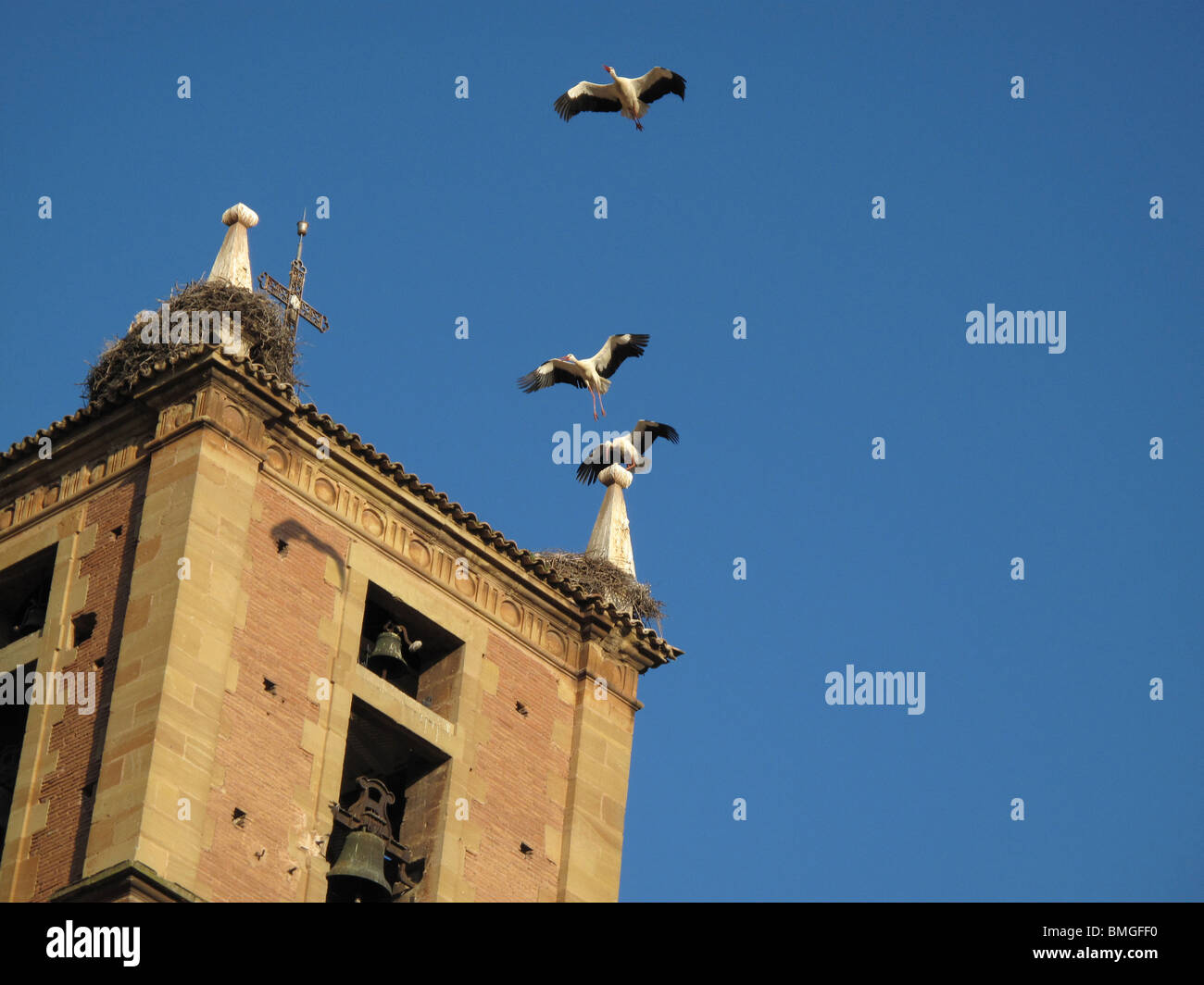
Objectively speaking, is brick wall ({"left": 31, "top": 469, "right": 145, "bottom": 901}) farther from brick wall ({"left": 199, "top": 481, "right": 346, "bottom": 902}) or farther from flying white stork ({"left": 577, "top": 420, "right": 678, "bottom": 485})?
flying white stork ({"left": 577, "top": 420, "right": 678, "bottom": 485})

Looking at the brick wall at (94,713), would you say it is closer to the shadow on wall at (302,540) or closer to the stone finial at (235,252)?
the shadow on wall at (302,540)

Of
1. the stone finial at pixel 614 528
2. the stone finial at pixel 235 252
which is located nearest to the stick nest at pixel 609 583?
the stone finial at pixel 614 528

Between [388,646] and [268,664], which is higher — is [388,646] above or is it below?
above

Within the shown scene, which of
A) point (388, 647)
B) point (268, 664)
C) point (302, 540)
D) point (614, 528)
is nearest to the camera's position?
point (268, 664)

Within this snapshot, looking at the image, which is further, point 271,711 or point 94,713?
point 271,711

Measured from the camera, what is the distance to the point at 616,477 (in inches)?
1711

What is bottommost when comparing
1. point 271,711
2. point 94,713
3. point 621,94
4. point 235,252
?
point 94,713

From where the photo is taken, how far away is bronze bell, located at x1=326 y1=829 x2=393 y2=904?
119 ft

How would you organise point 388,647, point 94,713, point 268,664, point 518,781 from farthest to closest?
1. point 518,781
2. point 388,647
3. point 268,664
4. point 94,713

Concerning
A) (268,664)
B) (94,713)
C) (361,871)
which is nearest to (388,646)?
(268,664)

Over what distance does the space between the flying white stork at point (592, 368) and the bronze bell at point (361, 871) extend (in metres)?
8.46

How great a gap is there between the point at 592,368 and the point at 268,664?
28.0 ft

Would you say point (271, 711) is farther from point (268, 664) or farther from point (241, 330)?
point (241, 330)
